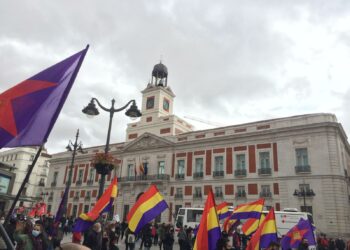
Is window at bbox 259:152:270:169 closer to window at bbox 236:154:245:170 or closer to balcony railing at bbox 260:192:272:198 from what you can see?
window at bbox 236:154:245:170

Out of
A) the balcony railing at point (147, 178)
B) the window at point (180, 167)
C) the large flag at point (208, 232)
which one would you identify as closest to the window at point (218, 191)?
the window at point (180, 167)

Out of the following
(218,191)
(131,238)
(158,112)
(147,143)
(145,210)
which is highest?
(158,112)

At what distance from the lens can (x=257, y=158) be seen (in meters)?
31.2

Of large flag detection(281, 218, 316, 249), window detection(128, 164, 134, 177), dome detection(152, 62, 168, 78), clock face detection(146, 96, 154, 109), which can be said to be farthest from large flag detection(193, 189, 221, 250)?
dome detection(152, 62, 168, 78)

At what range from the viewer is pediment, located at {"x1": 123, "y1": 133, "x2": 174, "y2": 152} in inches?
1508

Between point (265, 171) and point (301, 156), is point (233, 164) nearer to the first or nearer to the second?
point (265, 171)

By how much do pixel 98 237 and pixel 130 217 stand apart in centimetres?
136

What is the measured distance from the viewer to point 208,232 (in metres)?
6.80

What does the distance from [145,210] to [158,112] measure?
32.8 m

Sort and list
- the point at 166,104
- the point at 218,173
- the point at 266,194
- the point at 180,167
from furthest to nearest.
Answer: the point at 166,104 → the point at 180,167 → the point at 218,173 → the point at 266,194

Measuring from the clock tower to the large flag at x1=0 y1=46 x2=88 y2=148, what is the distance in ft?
114

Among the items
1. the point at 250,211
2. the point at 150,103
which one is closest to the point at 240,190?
the point at 250,211

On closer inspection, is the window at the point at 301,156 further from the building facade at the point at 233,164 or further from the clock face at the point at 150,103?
the clock face at the point at 150,103

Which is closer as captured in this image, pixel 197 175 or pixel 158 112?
pixel 197 175
